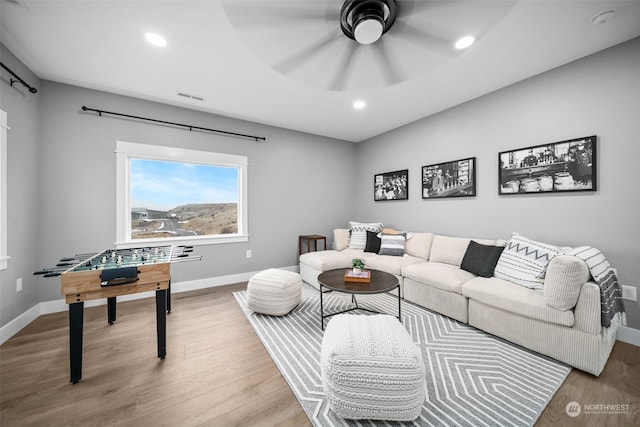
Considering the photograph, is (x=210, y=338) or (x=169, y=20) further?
(x=210, y=338)

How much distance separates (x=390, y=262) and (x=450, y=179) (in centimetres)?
150

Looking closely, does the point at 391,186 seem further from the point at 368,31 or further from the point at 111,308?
the point at 111,308

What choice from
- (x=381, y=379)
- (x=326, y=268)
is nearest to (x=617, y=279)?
(x=381, y=379)

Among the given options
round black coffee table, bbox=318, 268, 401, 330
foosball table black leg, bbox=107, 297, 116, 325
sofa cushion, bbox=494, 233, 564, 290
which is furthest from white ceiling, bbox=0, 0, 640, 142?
foosball table black leg, bbox=107, 297, 116, 325

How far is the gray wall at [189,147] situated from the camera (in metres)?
2.77

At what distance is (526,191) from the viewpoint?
8.98ft

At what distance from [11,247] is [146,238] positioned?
1149mm


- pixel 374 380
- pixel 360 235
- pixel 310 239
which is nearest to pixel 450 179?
pixel 360 235

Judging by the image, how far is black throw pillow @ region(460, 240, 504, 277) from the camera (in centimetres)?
256

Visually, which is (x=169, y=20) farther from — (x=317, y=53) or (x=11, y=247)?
(x=11, y=247)

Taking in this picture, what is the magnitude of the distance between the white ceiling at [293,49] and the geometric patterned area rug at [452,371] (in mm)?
2073

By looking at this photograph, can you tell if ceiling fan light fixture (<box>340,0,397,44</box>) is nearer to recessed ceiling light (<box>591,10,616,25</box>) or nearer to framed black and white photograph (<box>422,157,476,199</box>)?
recessed ceiling light (<box>591,10,616,25</box>)

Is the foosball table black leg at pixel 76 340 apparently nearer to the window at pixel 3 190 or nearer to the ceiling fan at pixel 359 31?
the window at pixel 3 190

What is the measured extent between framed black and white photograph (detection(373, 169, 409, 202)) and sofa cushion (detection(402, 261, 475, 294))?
150 cm
